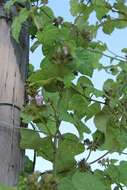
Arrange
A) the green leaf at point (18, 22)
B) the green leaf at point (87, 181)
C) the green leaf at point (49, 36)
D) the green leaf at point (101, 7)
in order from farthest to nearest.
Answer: the green leaf at point (101, 7)
the green leaf at point (18, 22)
the green leaf at point (49, 36)
the green leaf at point (87, 181)

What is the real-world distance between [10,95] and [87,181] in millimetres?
397

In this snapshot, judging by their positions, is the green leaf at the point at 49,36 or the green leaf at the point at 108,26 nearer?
the green leaf at the point at 49,36

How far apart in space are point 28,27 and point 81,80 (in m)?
0.38

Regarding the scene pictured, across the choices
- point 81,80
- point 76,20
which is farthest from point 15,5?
point 81,80

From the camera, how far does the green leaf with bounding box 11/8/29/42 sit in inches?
63.6

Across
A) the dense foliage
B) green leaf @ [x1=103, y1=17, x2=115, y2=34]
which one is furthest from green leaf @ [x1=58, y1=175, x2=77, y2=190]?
green leaf @ [x1=103, y1=17, x2=115, y2=34]

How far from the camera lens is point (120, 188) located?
1.48 m

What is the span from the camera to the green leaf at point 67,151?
4.91ft

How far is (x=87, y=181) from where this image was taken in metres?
1.35

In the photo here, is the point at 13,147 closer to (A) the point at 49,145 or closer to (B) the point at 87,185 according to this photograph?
(A) the point at 49,145

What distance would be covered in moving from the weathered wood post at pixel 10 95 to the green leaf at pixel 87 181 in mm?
216

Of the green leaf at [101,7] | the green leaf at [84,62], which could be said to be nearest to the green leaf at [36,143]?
the green leaf at [84,62]

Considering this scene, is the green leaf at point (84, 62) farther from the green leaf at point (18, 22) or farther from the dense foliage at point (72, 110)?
the green leaf at point (18, 22)

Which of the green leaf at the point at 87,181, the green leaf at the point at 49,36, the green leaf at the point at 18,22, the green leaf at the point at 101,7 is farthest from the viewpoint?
the green leaf at the point at 101,7
